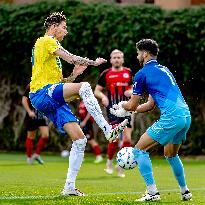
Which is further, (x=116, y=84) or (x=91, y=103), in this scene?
(x=116, y=84)

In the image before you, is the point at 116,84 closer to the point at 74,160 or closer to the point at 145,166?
the point at 74,160

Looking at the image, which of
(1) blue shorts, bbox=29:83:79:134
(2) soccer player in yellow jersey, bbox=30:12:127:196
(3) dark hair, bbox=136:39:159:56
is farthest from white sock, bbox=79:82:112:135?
(3) dark hair, bbox=136:39:159:56

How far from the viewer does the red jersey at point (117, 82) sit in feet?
54.6

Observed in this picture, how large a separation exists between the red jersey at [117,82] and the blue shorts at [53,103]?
561cm

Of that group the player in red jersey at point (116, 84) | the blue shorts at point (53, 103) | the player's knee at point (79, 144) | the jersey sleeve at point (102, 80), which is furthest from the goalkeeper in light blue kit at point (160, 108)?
the jersey sleeve at point (102, 80)

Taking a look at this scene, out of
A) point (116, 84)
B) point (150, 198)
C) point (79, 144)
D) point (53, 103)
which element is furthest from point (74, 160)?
point (116, 84)

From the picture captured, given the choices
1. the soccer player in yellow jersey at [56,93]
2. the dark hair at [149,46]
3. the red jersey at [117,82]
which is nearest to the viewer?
the dark hair at [149,46]

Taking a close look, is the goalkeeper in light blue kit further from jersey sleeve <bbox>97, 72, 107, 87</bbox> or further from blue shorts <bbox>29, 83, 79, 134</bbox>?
jersey sleeve <bbox>97, 72, 107, 87</bbox>

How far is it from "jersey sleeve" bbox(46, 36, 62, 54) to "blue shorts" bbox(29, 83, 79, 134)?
0.44 meters

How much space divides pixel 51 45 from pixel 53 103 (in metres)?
0.74

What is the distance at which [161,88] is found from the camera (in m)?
10.5

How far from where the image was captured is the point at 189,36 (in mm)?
22297

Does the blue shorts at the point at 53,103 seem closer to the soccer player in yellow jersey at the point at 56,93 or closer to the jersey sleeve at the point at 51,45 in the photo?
the soccer player in yellow jersey at the point at 56,93

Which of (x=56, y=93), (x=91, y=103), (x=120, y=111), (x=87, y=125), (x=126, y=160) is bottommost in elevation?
(x=87, y=125)
